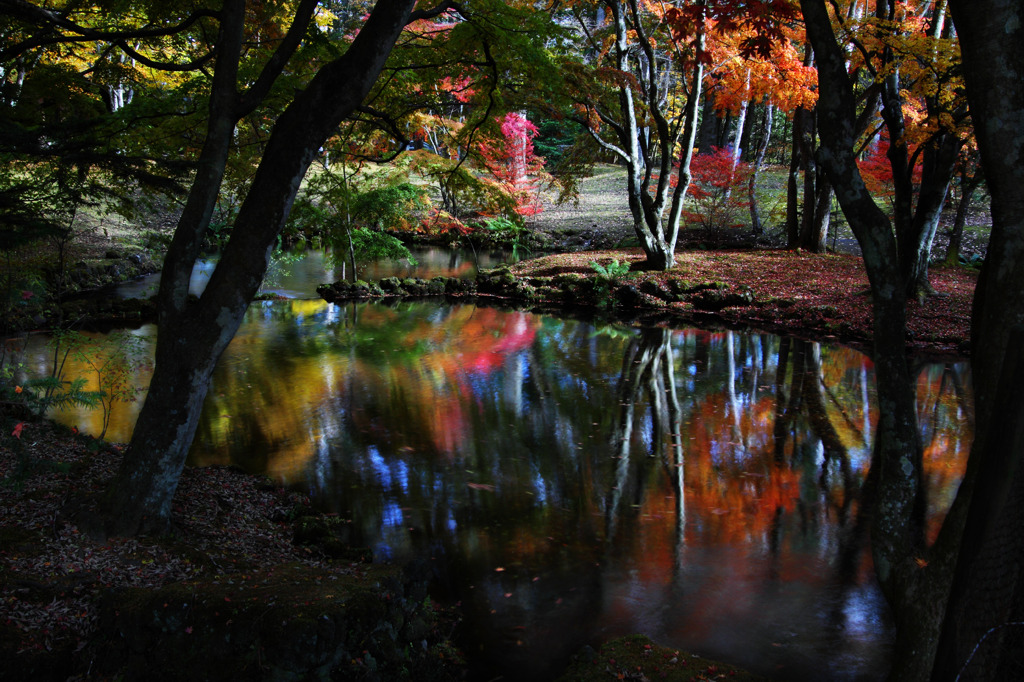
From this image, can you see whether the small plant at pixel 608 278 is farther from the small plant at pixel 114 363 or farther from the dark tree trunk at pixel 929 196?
the small plant at pixel 114 363

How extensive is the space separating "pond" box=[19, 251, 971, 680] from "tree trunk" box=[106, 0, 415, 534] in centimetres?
174

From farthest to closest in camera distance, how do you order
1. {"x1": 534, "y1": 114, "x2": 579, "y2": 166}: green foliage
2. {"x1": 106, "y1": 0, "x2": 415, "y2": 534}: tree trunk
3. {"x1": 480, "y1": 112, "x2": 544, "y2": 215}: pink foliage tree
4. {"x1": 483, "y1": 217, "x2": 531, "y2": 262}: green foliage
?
{"x1": 534, "y1": 114, "x2": 579, "y2": 166}: green foliage, {"x1": 483, "y1": 217, "x2": 531, "y2": 262}: green foliage, {"x1": 480, "y1": 112, "x2": 544, "y2": 215}: pink foliage tree, {"x1": 106, "y1": 0, "x2": 415, "y2": 534}: tree trunk

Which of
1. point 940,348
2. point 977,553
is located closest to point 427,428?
point 977,553

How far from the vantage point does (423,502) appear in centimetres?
596

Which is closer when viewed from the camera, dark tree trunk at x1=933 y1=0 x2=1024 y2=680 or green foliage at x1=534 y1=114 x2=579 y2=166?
dark tree trunk at x1=933 y1=0 x2=1024 y2=680

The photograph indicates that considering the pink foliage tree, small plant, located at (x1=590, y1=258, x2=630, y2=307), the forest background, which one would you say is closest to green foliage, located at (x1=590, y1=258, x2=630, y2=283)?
small plant, located at (x1=590, y1=258, x2=630, y2=307)

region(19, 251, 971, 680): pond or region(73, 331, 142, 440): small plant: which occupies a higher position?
region(73, 331, 142, 440): small plant

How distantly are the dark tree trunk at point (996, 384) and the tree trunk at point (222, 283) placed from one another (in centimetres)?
297

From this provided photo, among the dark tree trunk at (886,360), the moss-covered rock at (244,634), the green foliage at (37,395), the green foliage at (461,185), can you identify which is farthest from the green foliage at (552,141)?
the moss-covered rock at (244,634)

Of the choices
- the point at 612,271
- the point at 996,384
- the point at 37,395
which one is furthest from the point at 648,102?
the point at 996,384

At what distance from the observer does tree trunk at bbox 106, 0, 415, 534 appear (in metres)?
4.01

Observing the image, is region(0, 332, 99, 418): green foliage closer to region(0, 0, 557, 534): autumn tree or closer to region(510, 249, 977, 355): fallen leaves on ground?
region(0, 0, 557, 534): autumn tree

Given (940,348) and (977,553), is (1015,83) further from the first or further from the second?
(940,348)

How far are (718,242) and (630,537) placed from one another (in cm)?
1899
